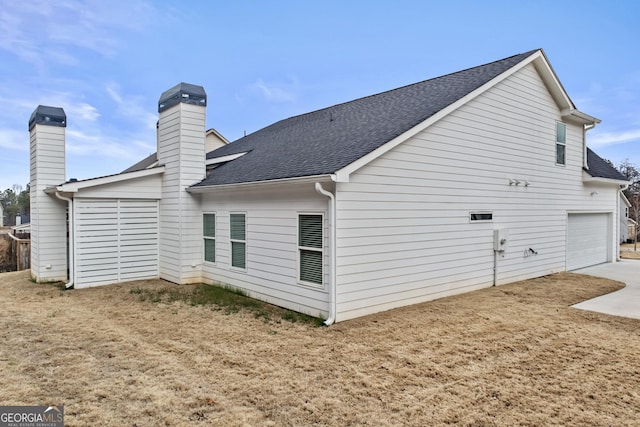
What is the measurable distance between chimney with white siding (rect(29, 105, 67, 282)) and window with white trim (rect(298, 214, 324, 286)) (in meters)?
7.58

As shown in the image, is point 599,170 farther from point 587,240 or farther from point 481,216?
point 481,216

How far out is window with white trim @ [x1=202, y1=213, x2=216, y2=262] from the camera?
9.45 meters

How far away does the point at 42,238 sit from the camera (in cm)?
1011

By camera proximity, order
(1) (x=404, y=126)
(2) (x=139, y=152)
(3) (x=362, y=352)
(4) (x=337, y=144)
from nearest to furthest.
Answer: (3) (x=362, y=352) → (1) (x=404, y=126) → (4) (x=337, y=144) → (2) (x=139, y=152)

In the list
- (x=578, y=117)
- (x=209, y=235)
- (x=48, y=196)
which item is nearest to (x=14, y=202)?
(x=48, y=196)

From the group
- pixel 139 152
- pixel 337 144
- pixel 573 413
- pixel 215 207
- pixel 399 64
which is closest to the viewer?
pixel 573 413

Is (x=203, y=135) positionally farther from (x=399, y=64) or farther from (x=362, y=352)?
(x=399, y=64)

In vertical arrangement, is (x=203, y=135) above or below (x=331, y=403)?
above

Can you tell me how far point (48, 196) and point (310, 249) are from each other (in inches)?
318

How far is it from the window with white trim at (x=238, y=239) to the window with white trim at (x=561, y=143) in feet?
30.6

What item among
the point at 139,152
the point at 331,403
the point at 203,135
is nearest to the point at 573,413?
the point at 331,403

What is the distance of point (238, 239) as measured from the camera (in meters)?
8.58

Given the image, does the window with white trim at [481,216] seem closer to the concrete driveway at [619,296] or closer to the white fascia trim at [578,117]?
the concrete driveway at [619,296]

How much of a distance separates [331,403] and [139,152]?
25.9 metres
